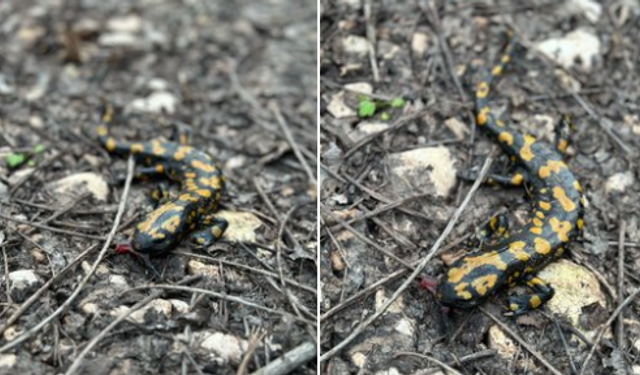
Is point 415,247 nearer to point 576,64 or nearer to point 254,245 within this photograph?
point 254,245

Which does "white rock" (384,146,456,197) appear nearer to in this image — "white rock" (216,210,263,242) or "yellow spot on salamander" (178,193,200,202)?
"white rock" (216,210,263,242)

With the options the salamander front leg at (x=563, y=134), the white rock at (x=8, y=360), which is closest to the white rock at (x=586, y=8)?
the salamander front leg at (x=563, y=134)

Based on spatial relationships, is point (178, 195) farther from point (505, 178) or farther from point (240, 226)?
point (505, 178)

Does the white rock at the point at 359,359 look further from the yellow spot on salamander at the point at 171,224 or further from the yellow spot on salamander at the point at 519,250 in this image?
the yellow spot on salamander at the point at 171,224

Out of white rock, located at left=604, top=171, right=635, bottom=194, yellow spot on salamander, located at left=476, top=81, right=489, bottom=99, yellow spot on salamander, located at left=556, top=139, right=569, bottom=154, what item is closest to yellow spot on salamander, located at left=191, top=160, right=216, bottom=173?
yellow spot on salamander, located at left=476, top=81, right=489, bottom=99

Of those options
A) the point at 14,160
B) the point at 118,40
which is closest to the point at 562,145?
the point at 14,160

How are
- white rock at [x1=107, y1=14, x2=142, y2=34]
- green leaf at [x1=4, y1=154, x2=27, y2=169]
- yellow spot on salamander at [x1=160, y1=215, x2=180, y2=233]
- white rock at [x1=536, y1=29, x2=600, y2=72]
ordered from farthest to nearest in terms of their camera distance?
white rock at [x1=107, y1=14, x2=142, y2=34] < white rock at [x1=536, y1=29, x2=600, y2=72] < green leaf at [x1=4, y1=154, x2=27, y2=169] < yellow spot on salamander at [x1=160, y1=215, x2=180, y2=233]

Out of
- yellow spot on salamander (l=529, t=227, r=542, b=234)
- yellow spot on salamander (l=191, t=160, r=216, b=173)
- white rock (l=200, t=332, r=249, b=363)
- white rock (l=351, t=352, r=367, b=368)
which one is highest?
yellow spot on salamander (l=191, t=160, r=216, b=173)

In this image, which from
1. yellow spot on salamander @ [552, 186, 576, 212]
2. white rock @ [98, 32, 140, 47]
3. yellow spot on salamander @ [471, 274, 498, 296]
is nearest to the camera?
yellow spot on salamander @ [471, 274, 498, 296]
